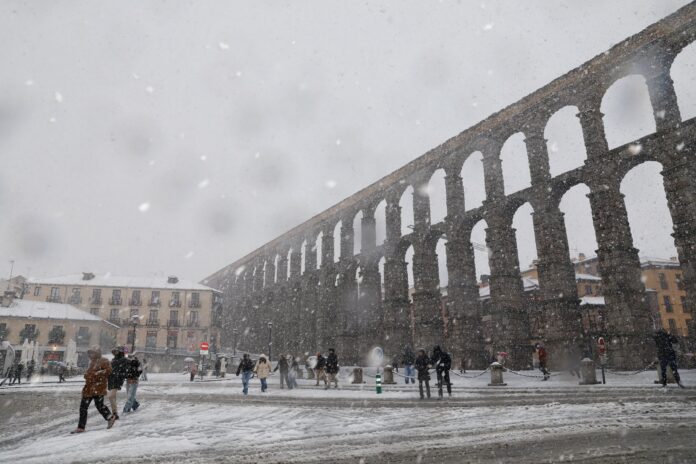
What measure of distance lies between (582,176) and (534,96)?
599cm

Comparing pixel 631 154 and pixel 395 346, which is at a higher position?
pixel 631 154

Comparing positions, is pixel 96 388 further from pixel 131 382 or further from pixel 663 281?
pixel 663 281

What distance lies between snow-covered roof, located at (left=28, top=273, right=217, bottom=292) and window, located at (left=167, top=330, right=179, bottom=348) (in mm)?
5516

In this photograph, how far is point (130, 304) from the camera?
55.5 metres

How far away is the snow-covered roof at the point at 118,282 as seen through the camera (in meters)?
55.6

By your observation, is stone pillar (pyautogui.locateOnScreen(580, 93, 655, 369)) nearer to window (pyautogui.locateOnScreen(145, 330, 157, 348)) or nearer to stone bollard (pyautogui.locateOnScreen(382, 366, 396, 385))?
stone bollard (pyautogui.locateOnScreen(382, 366, 396, 385))

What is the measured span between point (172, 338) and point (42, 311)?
14.1 metres

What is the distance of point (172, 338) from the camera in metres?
54.8

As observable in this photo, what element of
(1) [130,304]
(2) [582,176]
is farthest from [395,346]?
(1) [130,304]

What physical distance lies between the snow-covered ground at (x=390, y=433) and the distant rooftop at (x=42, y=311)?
4047 cm

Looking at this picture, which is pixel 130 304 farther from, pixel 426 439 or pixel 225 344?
pixel 426 439

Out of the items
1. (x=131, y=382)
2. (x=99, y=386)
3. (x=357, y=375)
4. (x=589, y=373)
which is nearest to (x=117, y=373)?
(x=131, y=382)

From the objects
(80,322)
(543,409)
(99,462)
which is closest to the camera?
(99,462)

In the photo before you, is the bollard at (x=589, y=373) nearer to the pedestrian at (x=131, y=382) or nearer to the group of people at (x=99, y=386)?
the pedestrian at (x=131, y=382)
